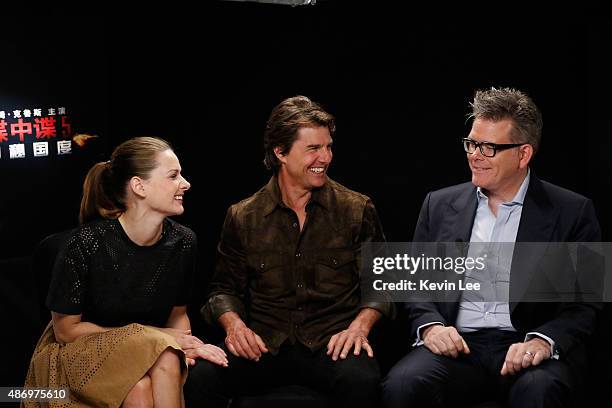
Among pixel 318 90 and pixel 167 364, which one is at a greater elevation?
pixel 318 90

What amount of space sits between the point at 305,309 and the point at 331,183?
2.00ft

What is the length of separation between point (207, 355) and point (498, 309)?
1.29 meters

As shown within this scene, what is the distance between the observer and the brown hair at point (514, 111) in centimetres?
426

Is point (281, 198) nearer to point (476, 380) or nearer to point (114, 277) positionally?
point (114, 277)

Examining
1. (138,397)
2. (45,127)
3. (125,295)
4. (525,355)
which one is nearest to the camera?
(138,397)

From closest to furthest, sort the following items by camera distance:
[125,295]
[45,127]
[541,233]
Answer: [125,295]
[541,233]
[45,127]

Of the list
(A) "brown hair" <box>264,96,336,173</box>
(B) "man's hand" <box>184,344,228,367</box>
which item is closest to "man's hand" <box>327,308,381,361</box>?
(B) "man's hand" <box>184,344,228,367</box>

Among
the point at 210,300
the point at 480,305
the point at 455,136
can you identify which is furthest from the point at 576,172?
the point at 210,300

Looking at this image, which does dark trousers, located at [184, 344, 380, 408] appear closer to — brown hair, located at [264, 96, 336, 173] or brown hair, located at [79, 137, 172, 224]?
brown hair, located at [79, 137, 172, 224]

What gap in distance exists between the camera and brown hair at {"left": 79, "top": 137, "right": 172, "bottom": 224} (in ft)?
13.3

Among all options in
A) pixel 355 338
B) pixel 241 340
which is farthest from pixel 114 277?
pixel 355 338

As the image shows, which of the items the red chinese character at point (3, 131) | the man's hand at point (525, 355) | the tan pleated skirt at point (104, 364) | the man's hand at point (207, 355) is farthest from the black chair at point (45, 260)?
the man's hand at point (525, 355)

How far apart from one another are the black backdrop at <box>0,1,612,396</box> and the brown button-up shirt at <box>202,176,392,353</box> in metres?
0.46
